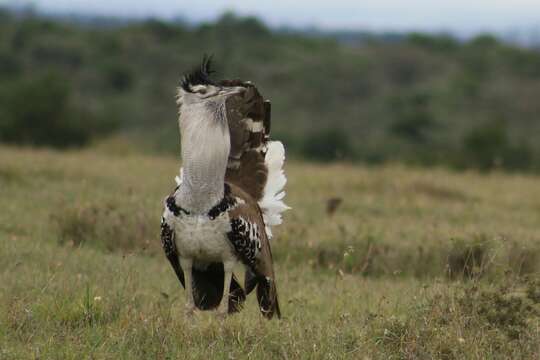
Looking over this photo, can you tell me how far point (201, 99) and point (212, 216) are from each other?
713mm

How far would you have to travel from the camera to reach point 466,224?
9.18m

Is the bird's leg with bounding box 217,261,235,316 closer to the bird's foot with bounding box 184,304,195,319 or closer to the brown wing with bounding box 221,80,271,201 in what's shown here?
the bird's foot with bounding box 184,304,195,319

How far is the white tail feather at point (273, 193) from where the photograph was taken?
6.23 metres

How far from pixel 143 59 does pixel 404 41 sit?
51.0 feet

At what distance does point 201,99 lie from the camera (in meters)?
5.41

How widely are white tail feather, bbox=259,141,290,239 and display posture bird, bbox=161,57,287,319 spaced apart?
0.25 m

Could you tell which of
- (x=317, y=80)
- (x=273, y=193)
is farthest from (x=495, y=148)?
(x=273, y=193)

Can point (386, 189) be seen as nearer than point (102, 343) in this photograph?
No

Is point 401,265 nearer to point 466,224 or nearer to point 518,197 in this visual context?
point 466,224

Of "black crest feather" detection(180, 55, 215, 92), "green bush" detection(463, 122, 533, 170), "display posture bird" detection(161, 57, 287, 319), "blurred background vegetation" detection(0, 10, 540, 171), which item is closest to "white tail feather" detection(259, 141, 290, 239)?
"display posture bird" detection(161, 57, 287, 319)

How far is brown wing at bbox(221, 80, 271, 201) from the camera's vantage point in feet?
20.0

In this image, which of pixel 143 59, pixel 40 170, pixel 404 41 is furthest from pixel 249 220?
pixel 404 41

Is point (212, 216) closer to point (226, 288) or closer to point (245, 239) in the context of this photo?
point (245, 239)

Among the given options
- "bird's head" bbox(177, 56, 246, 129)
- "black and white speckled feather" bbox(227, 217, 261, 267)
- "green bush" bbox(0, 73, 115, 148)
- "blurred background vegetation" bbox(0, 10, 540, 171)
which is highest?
"bird's head" bbox(177, 56, 246, 129)
